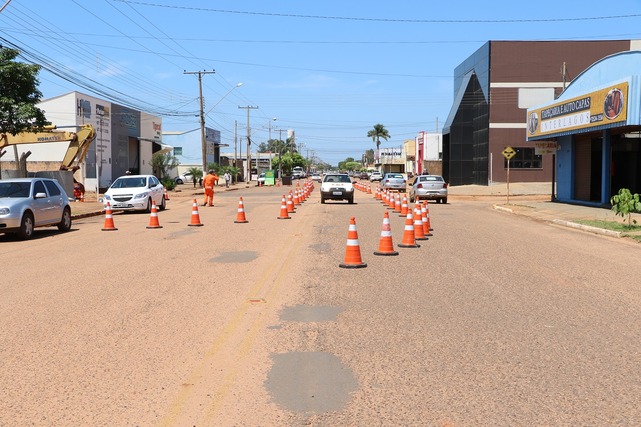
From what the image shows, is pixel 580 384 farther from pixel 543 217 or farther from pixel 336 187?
pixel 336 187

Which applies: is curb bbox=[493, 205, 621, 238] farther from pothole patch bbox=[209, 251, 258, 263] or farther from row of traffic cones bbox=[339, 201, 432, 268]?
pothole patch bbox=[209, 251, 258, 263]

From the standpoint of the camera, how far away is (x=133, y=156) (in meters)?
64.4

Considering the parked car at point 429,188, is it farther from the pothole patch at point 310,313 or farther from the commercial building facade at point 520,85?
the pothole patch at point 310,313

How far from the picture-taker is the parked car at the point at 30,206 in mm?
17469

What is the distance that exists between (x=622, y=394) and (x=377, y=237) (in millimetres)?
12384

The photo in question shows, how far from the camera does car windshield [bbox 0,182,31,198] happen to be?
18.6 metres

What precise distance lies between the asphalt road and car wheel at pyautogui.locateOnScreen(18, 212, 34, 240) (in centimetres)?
401

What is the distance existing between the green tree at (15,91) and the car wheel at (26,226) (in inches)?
319

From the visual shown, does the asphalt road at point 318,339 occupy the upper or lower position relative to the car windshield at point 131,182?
lower

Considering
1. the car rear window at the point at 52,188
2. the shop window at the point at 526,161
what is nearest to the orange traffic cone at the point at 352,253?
the car rear window at the point at 52,188

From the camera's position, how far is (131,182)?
29.7 m

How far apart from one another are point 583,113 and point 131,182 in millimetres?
19172

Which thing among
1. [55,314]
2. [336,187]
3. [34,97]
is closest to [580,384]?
[55,314]

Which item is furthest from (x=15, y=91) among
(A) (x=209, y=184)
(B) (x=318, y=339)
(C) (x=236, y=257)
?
(B) (x=318, y=339)
